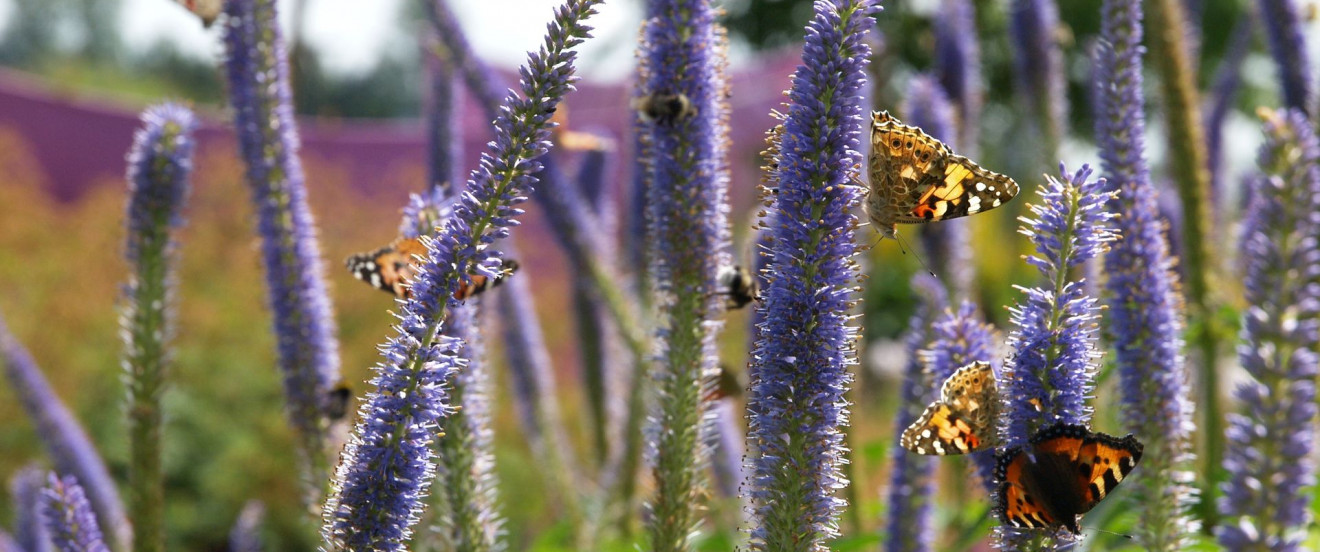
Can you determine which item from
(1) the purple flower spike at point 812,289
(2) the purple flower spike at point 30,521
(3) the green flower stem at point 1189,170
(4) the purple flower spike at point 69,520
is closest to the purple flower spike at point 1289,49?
(3) the green flower stem at point 1189,170

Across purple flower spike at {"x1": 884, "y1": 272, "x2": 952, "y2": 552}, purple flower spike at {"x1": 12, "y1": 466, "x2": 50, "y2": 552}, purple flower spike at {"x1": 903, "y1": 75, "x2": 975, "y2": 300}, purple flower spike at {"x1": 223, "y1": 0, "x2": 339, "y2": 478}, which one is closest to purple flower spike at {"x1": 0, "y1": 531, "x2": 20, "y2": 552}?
purple flower spike at {"x1": 12, "y1": 466, "x2": 50, "y2": 552}

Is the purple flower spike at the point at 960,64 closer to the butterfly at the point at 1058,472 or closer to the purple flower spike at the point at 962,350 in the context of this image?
the purple flower spike at the point at 962,350

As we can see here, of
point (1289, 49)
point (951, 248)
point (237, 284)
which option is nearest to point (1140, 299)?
point (1289, 49)

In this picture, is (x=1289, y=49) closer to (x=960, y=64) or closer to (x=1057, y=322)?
(x=960, y=64)

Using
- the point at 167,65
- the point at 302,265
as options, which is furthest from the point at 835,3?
the point at 167,65

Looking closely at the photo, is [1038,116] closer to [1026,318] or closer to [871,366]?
[1026,318]

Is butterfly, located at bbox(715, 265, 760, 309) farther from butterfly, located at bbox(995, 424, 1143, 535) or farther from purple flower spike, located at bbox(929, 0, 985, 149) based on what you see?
purple flower spike, located at bbox(929, 0, 985, 149)

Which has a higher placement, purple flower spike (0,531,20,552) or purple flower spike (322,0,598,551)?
purple flower spike (322,0,598,551)
